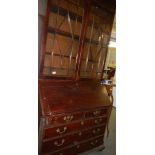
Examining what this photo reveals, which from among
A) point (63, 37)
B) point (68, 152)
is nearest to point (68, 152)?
point (68, 152)

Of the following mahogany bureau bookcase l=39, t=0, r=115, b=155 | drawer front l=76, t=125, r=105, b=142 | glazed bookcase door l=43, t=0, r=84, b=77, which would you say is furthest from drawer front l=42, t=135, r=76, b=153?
glazed bookcase door l=43, t=0, r=84, b=77

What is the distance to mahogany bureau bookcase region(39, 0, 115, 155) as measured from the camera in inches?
63.5

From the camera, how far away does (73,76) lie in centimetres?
199

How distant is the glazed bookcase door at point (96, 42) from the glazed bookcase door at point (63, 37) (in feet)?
0.62

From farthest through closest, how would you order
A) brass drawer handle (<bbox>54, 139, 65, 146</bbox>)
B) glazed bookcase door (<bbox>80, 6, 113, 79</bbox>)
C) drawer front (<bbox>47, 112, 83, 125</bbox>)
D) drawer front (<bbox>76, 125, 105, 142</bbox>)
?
glazed bookcase door (<bbox>80, 6, 113, 79</bbox>)
drawer front (<bbox>76, 125, 105, 142</bbox>)
brass drawer handle (<bbox>54, 139, 65, 146</bbox>)
drawer front (<bbox>47, 112, 83, 125</bbox>)

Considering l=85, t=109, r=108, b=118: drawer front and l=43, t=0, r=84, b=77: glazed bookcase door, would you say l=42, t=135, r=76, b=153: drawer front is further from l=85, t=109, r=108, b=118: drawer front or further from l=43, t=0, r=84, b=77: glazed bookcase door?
l=43, t=0, r=84, b=77: glazed bookcase door

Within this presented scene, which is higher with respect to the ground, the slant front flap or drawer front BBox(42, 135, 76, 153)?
the slant front flap

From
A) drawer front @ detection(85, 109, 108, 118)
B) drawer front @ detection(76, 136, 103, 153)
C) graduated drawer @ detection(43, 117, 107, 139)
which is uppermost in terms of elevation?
drawer front @ detection(85, 109, 108, 118)

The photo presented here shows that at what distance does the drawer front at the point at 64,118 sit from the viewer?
5.10ft

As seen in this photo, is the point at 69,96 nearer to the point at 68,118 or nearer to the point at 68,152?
the point at 68,118

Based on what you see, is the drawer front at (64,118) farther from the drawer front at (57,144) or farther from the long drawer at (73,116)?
the drawer front at (57,144)

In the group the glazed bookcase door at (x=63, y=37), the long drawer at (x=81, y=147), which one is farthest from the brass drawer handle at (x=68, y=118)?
the glazed bookcase door at (x=63, y=37)
